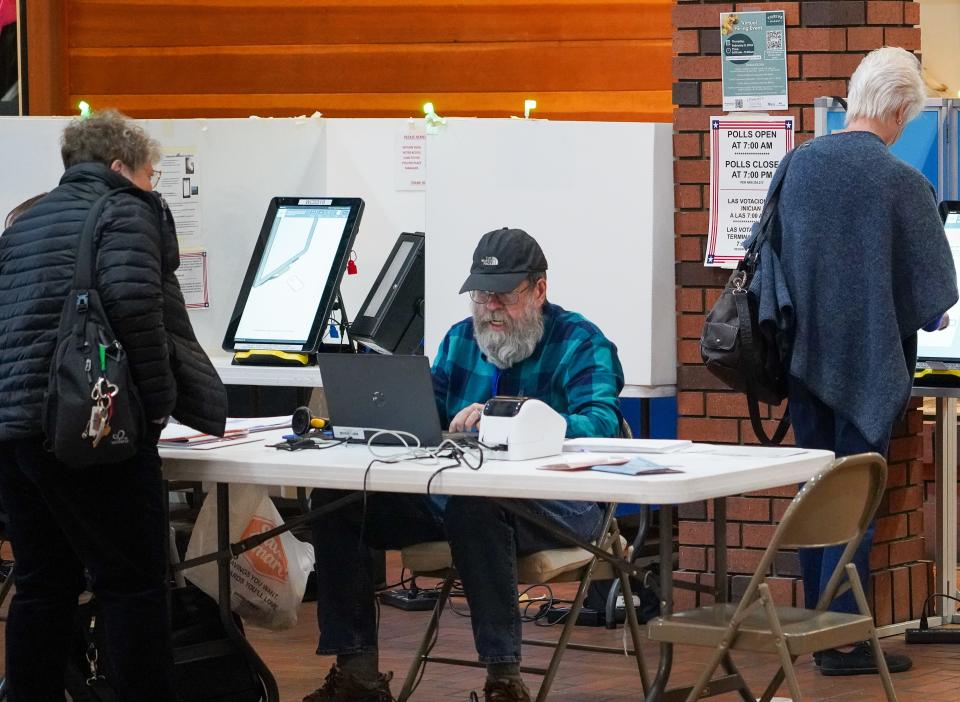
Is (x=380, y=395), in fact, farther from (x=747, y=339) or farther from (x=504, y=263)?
(x=747, y=339)

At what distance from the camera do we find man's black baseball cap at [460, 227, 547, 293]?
3.89 metres

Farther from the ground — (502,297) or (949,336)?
(502,297)

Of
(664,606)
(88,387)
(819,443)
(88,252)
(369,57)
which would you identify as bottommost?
(664,606)

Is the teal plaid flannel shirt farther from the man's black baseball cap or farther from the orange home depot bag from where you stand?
the orange home depot bag

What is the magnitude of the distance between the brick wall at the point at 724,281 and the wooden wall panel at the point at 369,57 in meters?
2.53

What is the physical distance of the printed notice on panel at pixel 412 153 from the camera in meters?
5.70

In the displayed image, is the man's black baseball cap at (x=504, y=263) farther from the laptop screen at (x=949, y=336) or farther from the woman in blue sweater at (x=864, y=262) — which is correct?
the laptop screen at (x=949, y=336)

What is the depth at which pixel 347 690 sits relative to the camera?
12.4 feet

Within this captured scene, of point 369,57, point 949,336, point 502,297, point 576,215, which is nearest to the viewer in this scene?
point 502,297

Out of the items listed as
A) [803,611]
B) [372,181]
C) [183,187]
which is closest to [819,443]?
[803,611]

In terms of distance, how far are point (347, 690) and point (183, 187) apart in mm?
2621

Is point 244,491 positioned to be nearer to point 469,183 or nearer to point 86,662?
point 86,662

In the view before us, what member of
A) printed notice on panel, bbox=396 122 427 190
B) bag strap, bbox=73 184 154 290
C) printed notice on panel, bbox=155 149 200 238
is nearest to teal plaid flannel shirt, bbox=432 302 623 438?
bag strap, bbox=73 184 154 290

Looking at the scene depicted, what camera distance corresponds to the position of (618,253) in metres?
5.05
